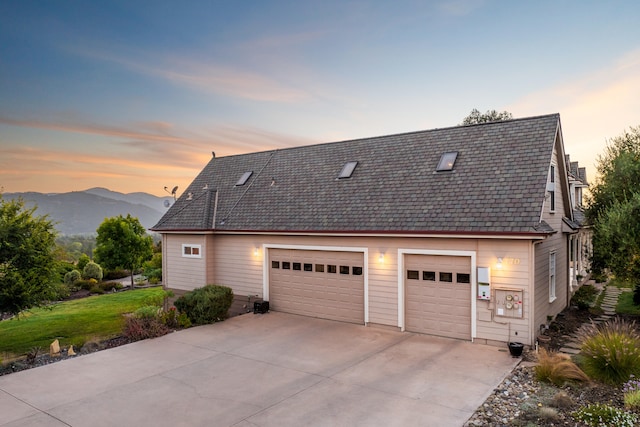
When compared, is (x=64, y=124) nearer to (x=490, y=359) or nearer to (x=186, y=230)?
(x=186, y=230)

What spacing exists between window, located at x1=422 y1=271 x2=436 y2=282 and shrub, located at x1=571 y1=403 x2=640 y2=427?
193 inches

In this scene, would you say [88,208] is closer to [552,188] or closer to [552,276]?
[552,276]

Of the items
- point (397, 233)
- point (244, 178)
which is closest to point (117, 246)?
point (244, 178)

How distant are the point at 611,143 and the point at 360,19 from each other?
10.8 metres

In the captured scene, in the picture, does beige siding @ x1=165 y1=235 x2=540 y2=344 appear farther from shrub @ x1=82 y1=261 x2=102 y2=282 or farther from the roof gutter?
shrub @ x1=82 y1=261 x2=102 y2=282

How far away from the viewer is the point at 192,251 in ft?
50.4

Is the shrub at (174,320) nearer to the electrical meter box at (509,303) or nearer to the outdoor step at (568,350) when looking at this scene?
the electrical meter box at (509,303)

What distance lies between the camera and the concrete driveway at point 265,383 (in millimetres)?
5887

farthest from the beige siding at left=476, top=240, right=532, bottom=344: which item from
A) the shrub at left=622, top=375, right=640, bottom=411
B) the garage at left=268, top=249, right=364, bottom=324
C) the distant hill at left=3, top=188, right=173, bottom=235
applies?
the distant hill at left=3, top=188, right=173, bottom=235

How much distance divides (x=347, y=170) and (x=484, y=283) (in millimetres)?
6553

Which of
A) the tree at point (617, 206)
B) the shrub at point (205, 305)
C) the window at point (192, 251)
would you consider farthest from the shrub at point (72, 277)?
the tree at point (617, 206)

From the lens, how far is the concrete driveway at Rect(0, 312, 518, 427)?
589 cm

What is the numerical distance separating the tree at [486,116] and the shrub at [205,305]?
29.8 meters

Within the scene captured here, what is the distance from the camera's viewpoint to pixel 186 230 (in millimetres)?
15125
